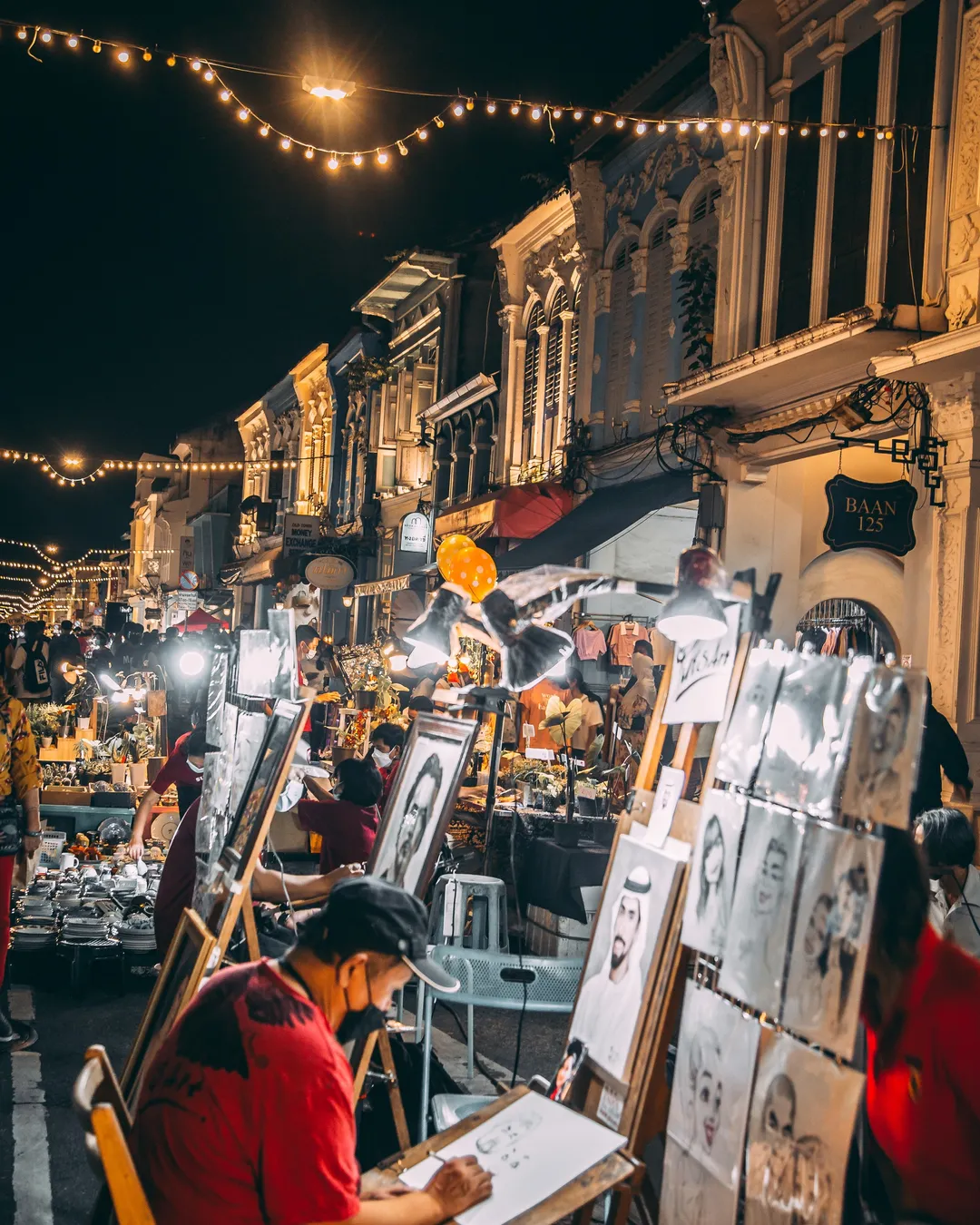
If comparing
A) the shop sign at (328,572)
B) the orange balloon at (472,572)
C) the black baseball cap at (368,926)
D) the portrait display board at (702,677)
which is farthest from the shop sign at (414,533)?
the black baseball cap at (368,926)

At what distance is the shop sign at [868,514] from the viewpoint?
10.5 m

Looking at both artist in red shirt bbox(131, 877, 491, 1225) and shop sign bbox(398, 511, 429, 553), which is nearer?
artist in red shirt bbox(131, 877, 491, 1225)

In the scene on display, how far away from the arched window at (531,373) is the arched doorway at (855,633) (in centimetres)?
845

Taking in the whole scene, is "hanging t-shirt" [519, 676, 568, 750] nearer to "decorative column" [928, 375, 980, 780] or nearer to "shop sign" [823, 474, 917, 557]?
"shop sign" [823, 474, 917, 557]

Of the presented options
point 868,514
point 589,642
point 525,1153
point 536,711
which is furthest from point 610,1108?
point 536,711

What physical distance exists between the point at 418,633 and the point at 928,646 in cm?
627

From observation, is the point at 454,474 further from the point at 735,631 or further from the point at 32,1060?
the point at 735,631

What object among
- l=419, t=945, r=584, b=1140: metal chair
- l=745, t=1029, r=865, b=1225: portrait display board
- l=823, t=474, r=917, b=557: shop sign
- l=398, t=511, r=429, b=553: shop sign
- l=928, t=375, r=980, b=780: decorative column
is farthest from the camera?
l=398, t=511, r=429, b=553: shop sign

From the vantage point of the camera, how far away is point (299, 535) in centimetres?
3231

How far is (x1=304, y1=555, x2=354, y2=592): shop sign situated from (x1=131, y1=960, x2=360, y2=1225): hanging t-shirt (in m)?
25.0

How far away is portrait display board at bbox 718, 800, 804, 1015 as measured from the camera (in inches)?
133

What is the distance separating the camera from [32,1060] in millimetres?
6934

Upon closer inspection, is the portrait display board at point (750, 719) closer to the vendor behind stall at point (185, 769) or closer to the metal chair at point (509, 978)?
the metal chair at point (509, 978)

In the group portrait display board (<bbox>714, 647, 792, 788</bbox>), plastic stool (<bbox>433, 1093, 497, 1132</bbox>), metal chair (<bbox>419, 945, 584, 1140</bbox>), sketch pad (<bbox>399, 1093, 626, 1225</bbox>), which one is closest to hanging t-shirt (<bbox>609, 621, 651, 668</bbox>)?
metal chair (<bbox>419, 945, 584, 1140</bbox>)
